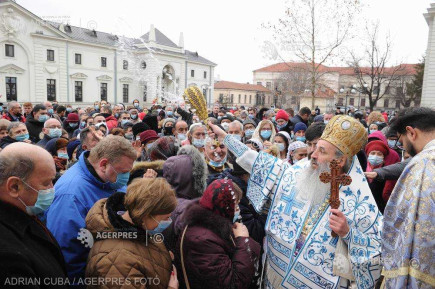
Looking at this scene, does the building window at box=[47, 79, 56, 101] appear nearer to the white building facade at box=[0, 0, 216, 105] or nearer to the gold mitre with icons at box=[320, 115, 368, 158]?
the white building facade at box=[0, 0, 216, 105]

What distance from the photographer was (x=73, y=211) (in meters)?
2.38

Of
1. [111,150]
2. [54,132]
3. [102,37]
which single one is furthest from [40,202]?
[102,37]

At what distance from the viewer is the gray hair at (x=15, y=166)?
174 centimetres

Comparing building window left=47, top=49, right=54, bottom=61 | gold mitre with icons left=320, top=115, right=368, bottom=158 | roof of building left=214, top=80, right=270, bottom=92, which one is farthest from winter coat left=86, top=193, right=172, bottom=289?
roof of building left=214, top=80, right=270, bottom=92

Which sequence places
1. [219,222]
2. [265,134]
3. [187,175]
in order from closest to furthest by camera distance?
[219,222]
[187,175]
[265,134]

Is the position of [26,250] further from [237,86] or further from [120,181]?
[237,86]

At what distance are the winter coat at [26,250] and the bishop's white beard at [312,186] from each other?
187 centimetres

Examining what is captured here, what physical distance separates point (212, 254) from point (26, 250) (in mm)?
1064

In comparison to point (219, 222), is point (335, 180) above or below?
above

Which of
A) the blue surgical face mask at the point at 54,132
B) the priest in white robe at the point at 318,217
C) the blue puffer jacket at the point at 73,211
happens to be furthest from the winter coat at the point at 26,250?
the blue surgical face mask at the point at 54,132

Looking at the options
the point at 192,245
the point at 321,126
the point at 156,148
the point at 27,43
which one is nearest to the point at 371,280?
the point at 192,245

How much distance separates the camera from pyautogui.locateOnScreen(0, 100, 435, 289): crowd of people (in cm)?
183

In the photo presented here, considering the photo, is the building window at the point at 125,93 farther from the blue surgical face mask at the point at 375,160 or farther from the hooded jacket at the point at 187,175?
the hooded jacket at the point at 187,175

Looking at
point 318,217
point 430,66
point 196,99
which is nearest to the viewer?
point 318,217
